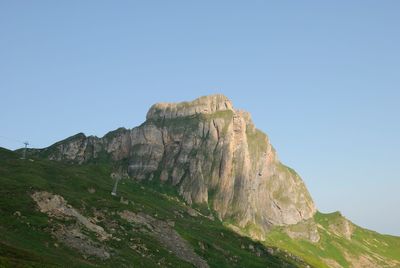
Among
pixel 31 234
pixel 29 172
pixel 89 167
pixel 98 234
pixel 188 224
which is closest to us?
pixel 31 234

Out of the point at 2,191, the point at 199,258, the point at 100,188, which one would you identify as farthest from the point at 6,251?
the point at 100,188

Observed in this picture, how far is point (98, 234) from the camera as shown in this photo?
93625mm

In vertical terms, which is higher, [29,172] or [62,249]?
[29,172]

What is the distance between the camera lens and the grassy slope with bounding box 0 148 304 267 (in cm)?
7044

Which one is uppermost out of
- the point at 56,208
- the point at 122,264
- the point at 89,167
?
the point at 89,167

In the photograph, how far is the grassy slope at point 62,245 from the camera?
7044 centimetres

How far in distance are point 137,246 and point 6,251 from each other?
40312 millimetres

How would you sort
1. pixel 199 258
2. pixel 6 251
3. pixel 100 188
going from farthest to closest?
pixel 100 188 < pixel 199 258 < pixel 6 251

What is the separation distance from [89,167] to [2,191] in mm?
99731

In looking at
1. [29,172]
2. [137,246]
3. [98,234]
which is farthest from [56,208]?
[29,172]

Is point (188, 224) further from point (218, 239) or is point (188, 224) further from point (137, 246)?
point (137, 246)

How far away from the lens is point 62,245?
8025cm

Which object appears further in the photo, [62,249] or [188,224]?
[188,224]

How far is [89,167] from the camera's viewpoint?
646 ft
